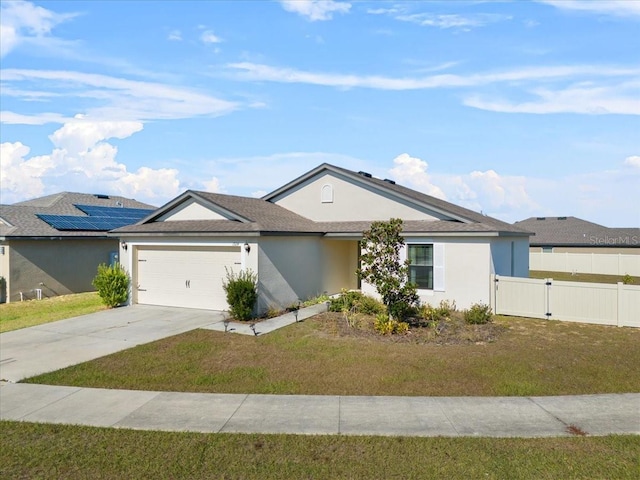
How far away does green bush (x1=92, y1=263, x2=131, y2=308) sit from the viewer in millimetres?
17531

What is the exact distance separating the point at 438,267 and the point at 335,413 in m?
10.2

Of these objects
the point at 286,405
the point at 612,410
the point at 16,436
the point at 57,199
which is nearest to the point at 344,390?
the point at 286,405

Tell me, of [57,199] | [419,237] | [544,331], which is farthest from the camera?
[57,199]

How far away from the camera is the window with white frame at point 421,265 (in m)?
16.7

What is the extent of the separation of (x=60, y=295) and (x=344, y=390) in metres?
18.7

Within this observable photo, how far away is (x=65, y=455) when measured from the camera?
601 cm

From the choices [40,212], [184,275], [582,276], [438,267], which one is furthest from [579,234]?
[40,212]

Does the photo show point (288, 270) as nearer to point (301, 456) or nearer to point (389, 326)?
point (389, 326)

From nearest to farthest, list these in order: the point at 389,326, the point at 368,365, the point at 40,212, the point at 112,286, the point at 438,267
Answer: the point at 368,365, the point at 389,326, the point at 438,267, the point at 112,286, the point at 40,212

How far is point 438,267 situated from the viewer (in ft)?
54.3

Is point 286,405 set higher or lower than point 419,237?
lower

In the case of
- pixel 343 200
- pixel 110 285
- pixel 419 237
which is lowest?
pixel 110 285

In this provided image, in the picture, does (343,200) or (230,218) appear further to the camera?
(343,200)

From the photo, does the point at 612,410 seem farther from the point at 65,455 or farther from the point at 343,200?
the point at 343,200
